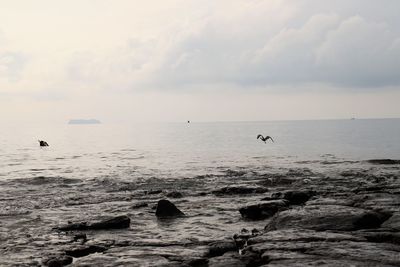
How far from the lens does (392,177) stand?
26562mm

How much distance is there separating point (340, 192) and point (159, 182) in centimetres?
1141

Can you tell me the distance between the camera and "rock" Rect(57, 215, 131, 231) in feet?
42.2

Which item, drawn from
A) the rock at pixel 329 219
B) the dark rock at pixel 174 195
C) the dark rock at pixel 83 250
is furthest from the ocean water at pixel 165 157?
the dark rock at pixel 83 250

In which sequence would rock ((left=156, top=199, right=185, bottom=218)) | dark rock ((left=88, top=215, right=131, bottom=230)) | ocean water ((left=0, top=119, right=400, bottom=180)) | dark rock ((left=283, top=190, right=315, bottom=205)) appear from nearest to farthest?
dark rock ((left=88, top=215, right=131, bottom=230))
rock ((left=156, top=199, right=185, bottom=218))
dark rock ((left=283, top=190, right=315, bottom=205))
ocean water ((left=0, top=119, right=400, bottom=180))

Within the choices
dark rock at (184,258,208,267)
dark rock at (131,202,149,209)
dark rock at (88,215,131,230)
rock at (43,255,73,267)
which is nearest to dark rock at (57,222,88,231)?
dark rock at (88,215,131,230)

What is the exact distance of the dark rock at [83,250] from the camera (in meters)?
10.0

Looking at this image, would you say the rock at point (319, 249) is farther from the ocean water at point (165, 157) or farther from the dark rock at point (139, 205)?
the ocean water at point (165, 157)

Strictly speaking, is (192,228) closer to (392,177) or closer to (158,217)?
(158,217)

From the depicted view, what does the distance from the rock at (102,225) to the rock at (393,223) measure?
7260 millimetres

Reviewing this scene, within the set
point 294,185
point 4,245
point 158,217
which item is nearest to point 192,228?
point 158,217

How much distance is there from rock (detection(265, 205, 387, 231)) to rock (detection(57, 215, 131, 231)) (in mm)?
4304

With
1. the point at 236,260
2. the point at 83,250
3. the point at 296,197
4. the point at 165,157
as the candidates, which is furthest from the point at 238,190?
the point at 165,157

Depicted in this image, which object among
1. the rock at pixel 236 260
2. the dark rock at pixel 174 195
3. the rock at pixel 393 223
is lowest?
the dark rock at pixel 174 195

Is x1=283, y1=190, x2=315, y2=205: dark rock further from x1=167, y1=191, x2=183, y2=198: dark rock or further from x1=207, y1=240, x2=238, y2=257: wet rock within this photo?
x1=207, y1=240, x2=238, y2=257: wet rock
